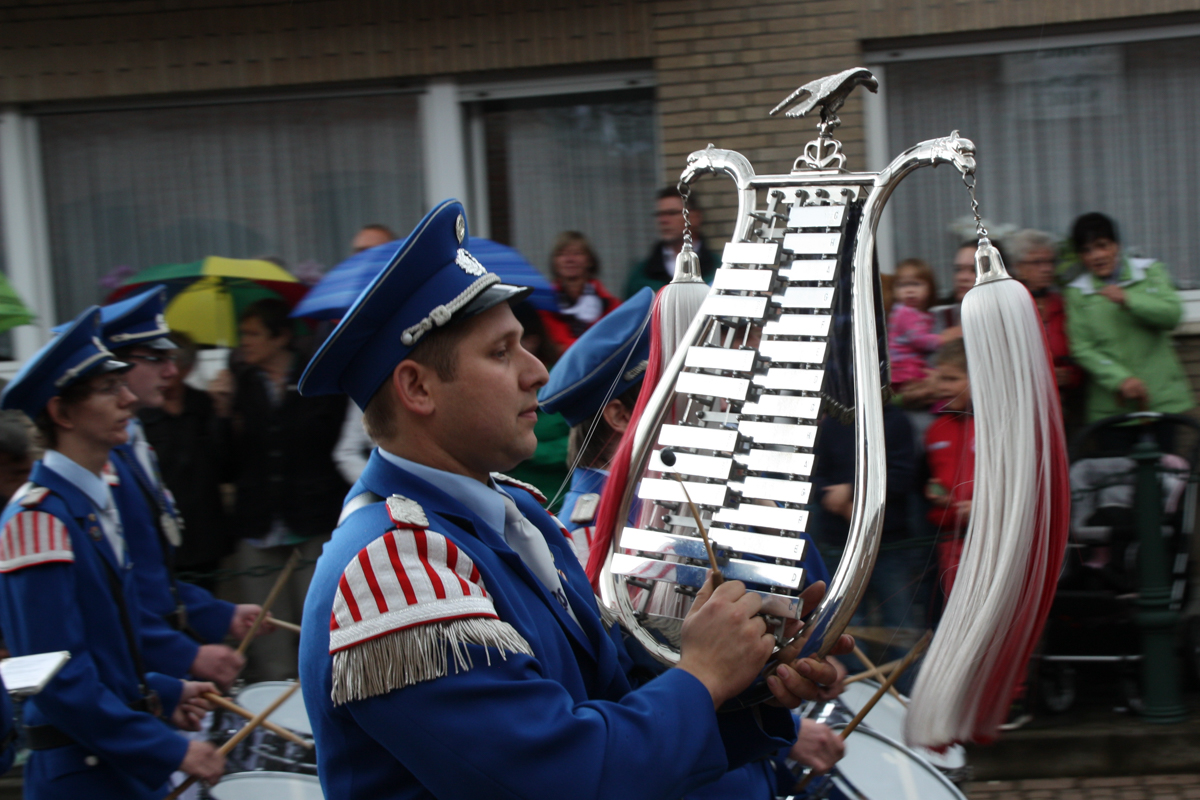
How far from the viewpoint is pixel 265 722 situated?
3.27 metres

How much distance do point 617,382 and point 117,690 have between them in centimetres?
147

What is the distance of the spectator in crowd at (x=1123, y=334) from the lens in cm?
541

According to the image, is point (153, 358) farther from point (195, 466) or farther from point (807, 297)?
point (807, 297)

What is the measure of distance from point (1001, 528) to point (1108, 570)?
3.50 metres

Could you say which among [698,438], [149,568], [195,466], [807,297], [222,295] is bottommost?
[149,568]

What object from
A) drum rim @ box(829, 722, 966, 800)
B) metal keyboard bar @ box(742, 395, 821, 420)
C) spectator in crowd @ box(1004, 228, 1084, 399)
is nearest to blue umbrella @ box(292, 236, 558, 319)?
drum rim @ box(829, 722, 966, 800)

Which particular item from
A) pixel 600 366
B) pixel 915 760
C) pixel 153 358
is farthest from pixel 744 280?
pixel 153 358

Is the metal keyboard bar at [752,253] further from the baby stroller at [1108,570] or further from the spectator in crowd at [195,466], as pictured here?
the spectator in crowd at [195,466]

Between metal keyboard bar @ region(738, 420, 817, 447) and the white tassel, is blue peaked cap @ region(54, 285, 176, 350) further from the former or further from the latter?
the white tassel

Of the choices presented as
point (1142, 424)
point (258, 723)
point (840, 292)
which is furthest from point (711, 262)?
point (840, 292)

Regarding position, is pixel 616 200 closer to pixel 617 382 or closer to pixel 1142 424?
pixel 1142 424

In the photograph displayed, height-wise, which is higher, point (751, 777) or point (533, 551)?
point (533, 551)

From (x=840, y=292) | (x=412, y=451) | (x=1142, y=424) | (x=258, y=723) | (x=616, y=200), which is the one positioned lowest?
(x=258, y=723)

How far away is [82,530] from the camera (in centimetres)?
299
